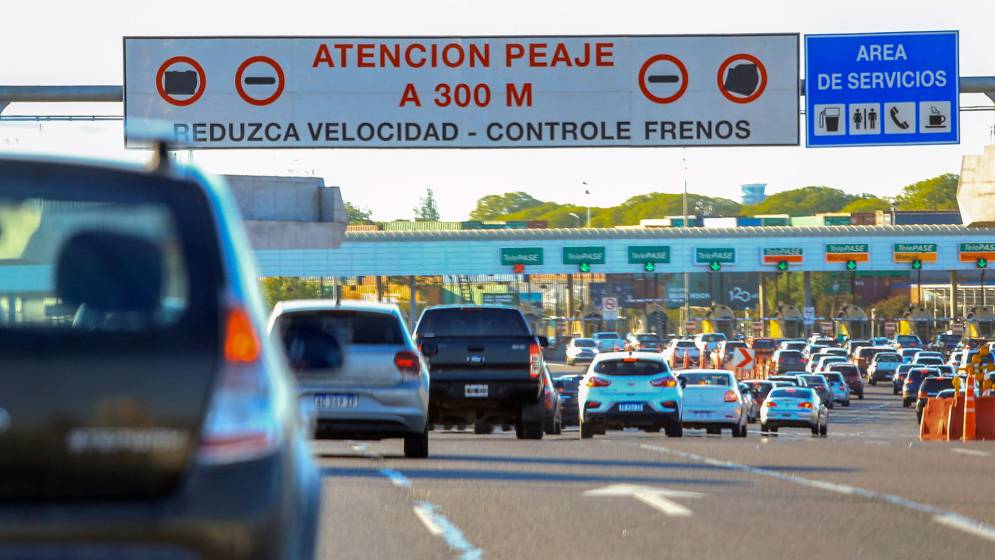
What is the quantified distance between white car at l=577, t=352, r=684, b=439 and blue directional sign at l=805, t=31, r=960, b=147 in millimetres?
5114

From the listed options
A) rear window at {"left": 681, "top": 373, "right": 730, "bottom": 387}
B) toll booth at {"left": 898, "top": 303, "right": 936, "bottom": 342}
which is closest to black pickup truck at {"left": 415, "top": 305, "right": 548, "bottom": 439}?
rear window at {"left": 681, "top": 373, "right": 730, "bottom": 387}

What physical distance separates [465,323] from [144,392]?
20152mm

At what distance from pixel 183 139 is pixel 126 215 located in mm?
692

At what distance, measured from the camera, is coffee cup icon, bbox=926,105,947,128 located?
27734 millimetres

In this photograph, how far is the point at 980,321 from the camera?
11350 cm

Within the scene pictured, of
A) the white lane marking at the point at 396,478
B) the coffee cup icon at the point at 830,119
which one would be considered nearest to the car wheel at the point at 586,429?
the coffee cup icon at the point at 830,119

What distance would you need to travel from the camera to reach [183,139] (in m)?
5.36

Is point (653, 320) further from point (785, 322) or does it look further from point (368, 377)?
point (368, 377)

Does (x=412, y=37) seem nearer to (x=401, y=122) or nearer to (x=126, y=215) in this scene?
(x=401, y=122)

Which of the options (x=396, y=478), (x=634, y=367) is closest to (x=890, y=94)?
(x=634, y=367)

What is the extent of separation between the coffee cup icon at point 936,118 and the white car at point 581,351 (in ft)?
207

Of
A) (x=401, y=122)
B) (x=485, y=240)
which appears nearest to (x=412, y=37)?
(x=401, y=122)

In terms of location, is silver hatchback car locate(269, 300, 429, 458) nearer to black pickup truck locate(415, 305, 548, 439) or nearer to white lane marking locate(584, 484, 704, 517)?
white lane marking locate(584, 484, 704, 517)

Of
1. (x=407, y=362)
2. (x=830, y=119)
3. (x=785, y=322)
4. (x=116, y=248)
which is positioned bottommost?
(x=785, y=322)
